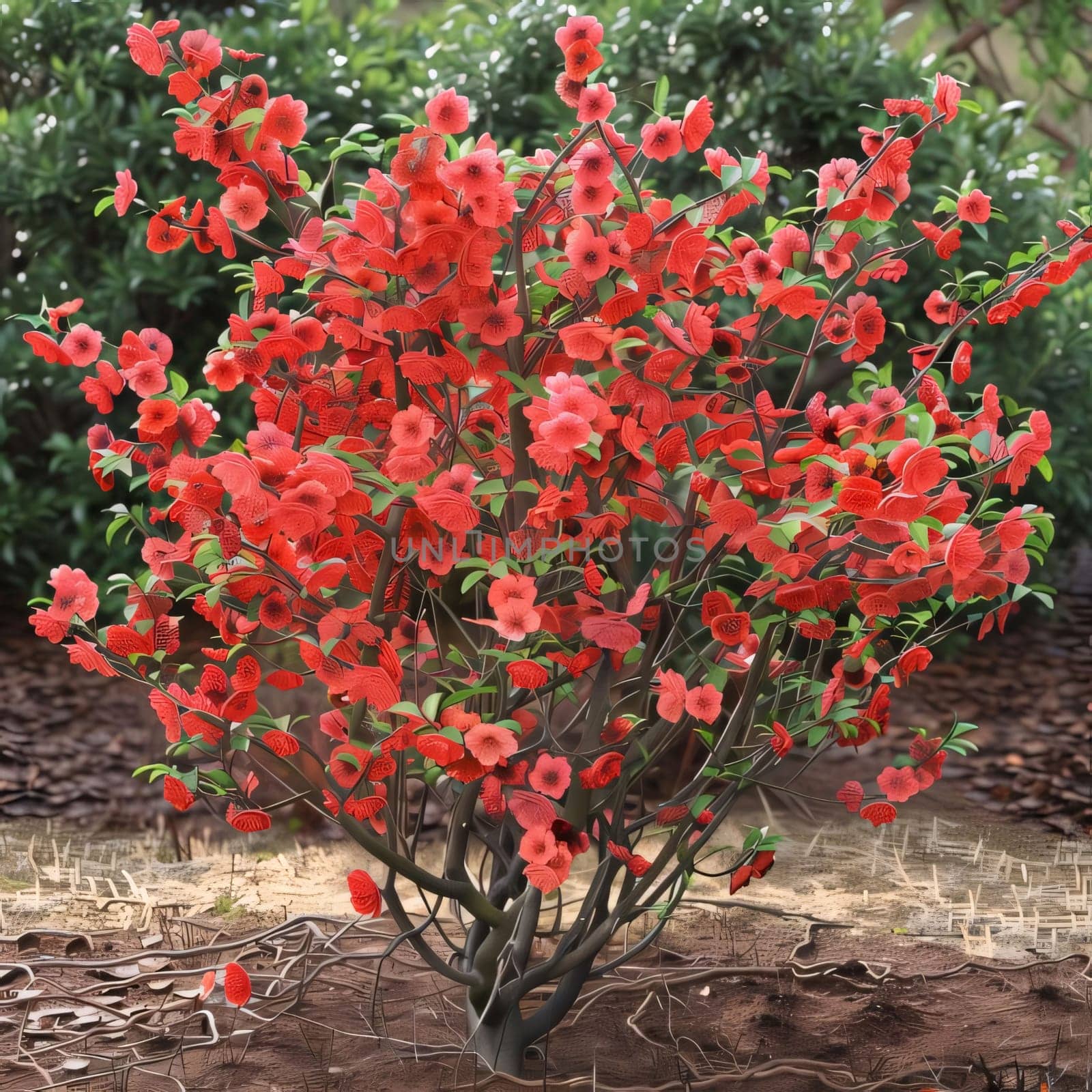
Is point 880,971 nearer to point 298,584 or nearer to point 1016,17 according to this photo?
point 298,584

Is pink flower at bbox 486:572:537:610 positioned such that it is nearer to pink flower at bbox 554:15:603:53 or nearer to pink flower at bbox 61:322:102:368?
pink flower at bbox 554:15:603:53

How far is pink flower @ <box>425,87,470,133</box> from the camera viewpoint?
1825mm

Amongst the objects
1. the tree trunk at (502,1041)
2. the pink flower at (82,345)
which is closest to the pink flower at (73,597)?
the pink flower at (82,345)

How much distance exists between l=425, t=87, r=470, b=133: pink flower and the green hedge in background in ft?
8.29

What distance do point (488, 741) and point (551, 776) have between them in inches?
6.9

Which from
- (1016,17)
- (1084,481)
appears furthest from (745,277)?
(1016,17)

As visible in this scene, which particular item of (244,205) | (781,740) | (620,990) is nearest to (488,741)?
(781,740)

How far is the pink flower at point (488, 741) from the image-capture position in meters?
1.85

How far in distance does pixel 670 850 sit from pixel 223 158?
1492mm

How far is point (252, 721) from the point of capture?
2102 mm

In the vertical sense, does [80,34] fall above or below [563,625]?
above

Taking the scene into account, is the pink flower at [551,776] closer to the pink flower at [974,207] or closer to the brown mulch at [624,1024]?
the brown mulch at [624,1024]

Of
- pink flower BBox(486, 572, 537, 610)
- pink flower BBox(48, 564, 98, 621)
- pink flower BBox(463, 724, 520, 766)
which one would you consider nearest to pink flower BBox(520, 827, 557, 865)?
pink flower BBox(463, 724, 520, 766)

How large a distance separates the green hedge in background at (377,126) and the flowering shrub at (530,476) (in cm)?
232
